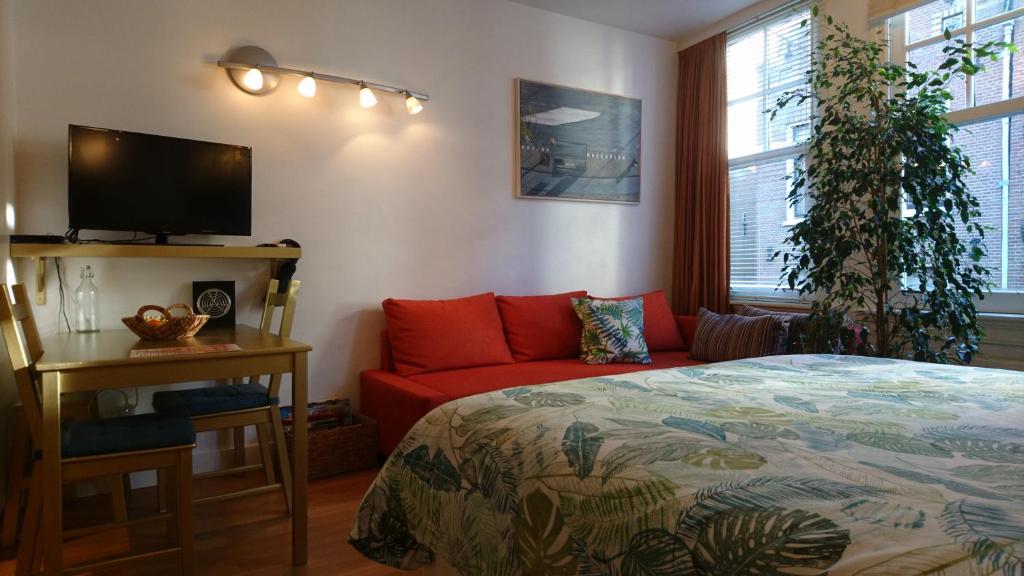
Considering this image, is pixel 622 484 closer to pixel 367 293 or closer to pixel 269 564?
pixel 269 564

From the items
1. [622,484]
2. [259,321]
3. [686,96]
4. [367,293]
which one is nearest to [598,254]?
[686,96]

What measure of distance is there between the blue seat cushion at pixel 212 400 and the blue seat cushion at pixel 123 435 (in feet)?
0.84

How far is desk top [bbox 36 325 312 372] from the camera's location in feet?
5.58

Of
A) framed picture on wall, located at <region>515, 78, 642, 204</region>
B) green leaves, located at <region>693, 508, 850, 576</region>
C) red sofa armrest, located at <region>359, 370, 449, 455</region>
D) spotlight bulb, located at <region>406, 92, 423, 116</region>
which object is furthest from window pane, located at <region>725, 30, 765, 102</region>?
green leaves, located at <region>693, 508, 850, 576</region>

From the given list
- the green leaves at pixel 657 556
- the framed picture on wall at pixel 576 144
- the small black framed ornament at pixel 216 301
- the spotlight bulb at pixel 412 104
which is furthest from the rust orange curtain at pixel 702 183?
the green leaves at pixel 657 556

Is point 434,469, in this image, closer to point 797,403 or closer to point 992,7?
point 797,403

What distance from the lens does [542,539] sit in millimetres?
1098

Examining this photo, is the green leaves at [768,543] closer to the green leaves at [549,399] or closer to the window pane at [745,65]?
the green leaves at [549,399]

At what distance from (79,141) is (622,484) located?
2626 millimetres

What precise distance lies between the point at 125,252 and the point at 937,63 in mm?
3869

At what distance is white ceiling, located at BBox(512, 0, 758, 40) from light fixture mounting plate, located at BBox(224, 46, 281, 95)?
1625 millimetres

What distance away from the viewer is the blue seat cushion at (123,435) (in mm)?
1715

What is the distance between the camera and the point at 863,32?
131 inches

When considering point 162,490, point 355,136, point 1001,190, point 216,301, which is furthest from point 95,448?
point 1001,190
